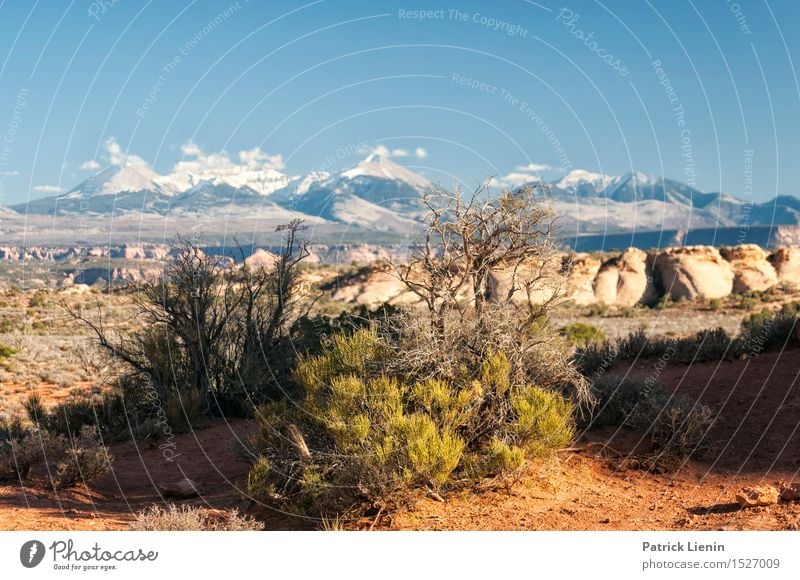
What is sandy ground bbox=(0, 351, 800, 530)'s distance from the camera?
8.55m

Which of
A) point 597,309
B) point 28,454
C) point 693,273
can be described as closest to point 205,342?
→ point 28,454

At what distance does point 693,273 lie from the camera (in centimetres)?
4784

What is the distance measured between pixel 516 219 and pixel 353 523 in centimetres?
434

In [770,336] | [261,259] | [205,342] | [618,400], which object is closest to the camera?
[618,400]

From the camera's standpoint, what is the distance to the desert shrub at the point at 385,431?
8602mm

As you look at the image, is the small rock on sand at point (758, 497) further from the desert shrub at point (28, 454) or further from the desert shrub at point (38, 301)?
the desert shrub at point (38, 301)

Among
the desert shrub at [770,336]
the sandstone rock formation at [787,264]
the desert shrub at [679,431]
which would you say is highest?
the sandstone rock formation at [787,264]

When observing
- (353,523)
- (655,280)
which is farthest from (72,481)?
(655,280)

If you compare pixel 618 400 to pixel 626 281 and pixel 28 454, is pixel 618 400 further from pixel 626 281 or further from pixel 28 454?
pixel 626 281

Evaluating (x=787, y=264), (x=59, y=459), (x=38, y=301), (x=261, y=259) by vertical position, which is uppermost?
(x=787, y=264)

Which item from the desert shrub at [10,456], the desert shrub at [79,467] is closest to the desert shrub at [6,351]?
the desert shrub at [10,456]

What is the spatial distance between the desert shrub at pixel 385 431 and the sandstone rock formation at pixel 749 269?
42.2m

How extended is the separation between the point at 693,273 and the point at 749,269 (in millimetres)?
4074

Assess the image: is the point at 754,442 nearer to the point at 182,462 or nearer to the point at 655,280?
the point at 182,462
